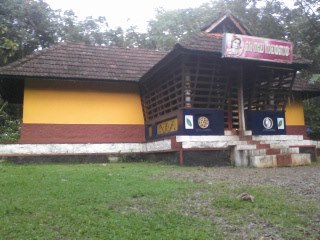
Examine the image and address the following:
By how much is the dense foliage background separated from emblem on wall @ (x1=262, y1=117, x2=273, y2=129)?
5.01 metres

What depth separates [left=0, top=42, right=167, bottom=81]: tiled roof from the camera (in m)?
14.1

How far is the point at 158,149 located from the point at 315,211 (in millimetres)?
8678

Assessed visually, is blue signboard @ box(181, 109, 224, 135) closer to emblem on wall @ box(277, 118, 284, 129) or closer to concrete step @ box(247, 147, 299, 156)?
concrete step @ box(247, 147, 299, 156)

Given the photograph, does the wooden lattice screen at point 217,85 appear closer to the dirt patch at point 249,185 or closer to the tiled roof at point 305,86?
the tiled roof at point 305,86

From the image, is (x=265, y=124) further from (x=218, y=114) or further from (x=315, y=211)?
(x=315, y=211)

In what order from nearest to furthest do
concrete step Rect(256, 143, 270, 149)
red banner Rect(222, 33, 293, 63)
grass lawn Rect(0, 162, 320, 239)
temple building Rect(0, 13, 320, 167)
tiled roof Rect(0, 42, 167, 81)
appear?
grass lawn Rect(0, 162, 320, 239) < red banner Rect(222, 33, 293, 63) < temple building Rect(0, 13, 320, 167) < concrete step Rect(256, 143, 270, 149) < tiled roof Rect(0, 42, 167, 81)

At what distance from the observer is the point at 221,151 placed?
12.1 m

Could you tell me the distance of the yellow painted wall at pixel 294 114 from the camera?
58.9ft

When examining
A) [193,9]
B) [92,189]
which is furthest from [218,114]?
[193,9]

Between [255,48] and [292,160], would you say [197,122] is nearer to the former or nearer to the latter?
[255,48]

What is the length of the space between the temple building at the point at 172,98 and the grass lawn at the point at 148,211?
16.1 ft

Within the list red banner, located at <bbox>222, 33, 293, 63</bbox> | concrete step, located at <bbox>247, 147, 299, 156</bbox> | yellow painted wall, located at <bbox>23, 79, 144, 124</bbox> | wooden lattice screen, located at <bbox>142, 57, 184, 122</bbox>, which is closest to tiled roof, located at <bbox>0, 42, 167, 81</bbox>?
yellow painted wall, located at <bbox>23, 79, 144, 124</bbox>

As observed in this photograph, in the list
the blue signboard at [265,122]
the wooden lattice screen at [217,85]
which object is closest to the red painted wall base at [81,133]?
the wooden lattice screen at [217,85]

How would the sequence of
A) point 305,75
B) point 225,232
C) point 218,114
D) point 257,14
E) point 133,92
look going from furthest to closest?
1. point 257,14
2. point 305,75
3. point 133,92
4. point 218,114
5. point 225,232
